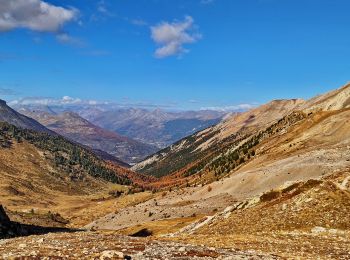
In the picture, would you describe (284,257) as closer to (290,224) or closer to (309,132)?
(290,224)

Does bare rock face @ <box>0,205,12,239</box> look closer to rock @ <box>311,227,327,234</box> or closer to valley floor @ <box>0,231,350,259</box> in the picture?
valley floor @ <box>0,231,350,259</box>

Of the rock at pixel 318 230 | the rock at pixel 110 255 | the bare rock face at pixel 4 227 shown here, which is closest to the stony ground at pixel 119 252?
the rock at pixel 110 255

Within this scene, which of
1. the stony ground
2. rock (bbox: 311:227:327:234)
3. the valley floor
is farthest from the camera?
rock (bbox: 311:227:327:234)

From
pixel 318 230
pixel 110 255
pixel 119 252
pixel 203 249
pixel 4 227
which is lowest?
pixel 4 227

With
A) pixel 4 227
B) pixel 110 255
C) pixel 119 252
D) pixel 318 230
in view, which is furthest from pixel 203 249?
pixel 4 227

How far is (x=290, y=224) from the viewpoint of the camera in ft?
171

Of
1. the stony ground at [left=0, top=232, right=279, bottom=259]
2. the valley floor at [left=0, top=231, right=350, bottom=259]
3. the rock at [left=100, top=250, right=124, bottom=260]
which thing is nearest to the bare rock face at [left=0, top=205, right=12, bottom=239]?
the valley floor at [left=0, top=231, right=350, bottom=259]

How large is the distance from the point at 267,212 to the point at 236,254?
26.9 m

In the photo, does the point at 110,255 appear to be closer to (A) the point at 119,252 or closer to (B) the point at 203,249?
(A) the point at 119,252

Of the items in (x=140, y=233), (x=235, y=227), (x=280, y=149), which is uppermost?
(x=280, y=149)

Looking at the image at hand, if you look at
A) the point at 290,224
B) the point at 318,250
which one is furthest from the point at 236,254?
the point at 290,224

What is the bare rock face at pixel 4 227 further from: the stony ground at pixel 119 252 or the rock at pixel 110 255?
→ the rock at pixel 110 255

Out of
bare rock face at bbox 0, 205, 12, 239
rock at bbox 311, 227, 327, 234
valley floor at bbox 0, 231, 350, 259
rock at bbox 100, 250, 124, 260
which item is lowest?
bare rock face at bbox 0, 205, 12, 239

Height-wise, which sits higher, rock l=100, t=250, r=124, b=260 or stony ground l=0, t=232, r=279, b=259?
rock l=100, t=250, r=124, b=260
